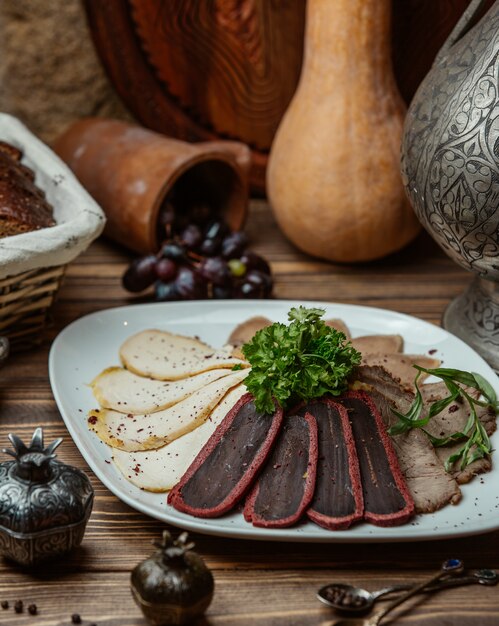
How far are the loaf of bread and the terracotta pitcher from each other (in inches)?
12.0

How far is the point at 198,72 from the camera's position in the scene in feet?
8.52

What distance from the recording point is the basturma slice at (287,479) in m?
1.26

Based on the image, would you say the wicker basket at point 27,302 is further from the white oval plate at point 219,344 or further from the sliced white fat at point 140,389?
the sliced white fat at point 140,389

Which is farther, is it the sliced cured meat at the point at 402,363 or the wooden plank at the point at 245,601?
the sliced cured meat at the point at 402,363

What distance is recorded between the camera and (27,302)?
5.84 ft

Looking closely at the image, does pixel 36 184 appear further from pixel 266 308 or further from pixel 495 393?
pixel 495 393

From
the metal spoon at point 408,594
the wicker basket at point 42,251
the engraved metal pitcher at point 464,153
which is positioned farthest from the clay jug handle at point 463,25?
the metal spoon at point 408,594

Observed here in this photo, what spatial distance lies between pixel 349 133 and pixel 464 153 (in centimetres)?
58

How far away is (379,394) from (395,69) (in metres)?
1.22

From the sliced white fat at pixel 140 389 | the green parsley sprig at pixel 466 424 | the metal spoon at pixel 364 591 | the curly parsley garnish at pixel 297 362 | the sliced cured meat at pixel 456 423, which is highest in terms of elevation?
the curly parsley garnish at pixel 297 362

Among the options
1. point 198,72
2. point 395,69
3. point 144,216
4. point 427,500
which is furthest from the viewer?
point 198,72

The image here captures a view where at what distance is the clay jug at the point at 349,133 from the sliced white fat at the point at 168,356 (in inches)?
22.4

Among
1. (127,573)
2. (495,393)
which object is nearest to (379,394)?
(495,393)

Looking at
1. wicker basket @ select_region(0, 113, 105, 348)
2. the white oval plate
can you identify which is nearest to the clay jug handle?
the white oval plate
